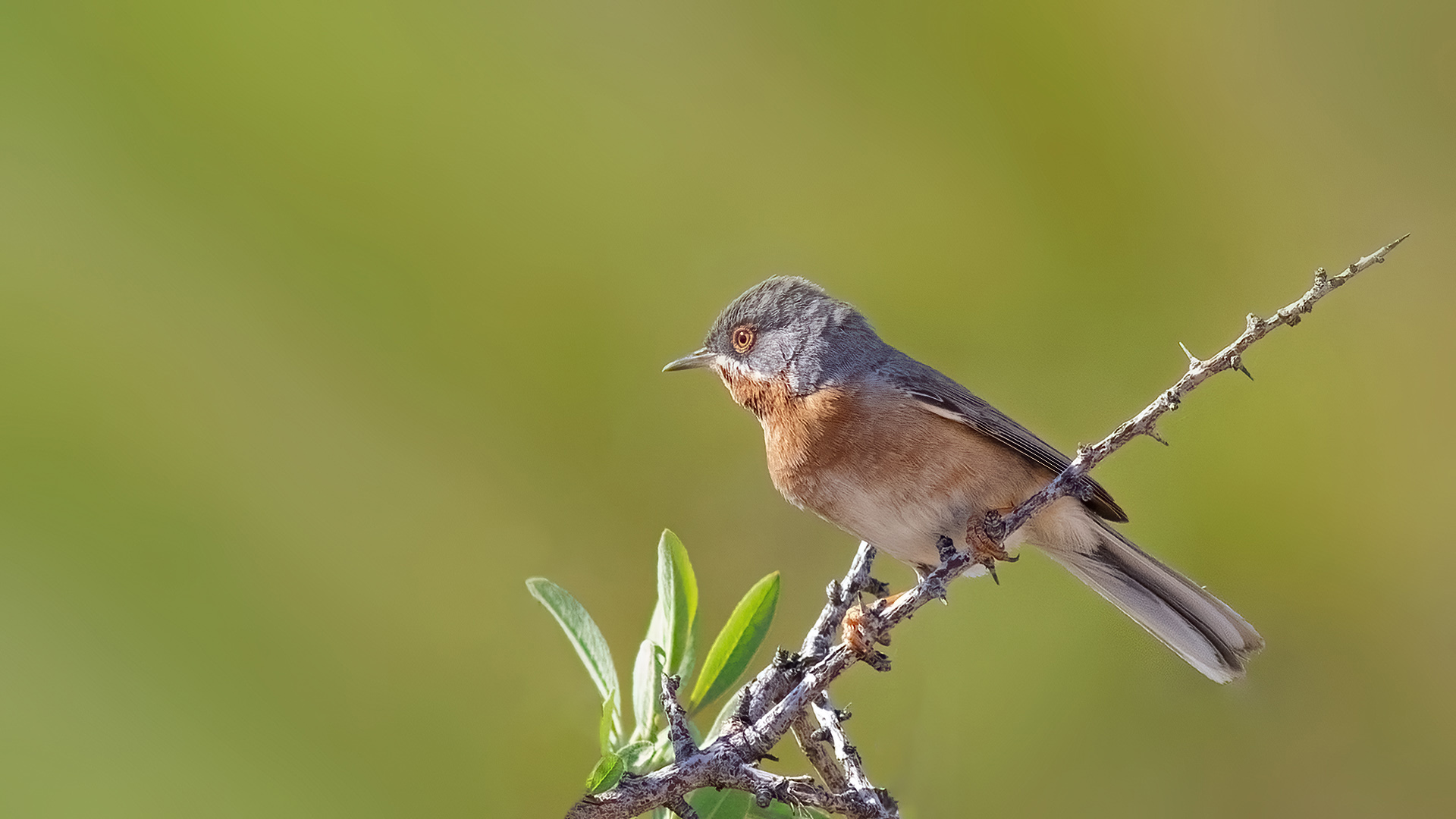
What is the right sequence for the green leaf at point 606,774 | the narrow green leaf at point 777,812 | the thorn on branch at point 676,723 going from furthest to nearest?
the narrow green leaf at point 777,812, the thorn on branch at point 676,723, the green leaf at point 606,774

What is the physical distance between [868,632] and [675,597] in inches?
16.6

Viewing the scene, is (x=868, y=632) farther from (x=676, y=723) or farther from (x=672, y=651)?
(x=676, y=723)

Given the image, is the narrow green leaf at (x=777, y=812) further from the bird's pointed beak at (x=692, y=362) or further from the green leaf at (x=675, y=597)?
the bird's pointed beak at (x=692, y=362)

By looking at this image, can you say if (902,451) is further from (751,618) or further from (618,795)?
(618,795)

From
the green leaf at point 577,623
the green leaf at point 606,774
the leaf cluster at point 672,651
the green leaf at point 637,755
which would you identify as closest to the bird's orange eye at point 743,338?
the leaf cluster at point 672,651

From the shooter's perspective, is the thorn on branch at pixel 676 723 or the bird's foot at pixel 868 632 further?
the bird's foot at pixel 868 632

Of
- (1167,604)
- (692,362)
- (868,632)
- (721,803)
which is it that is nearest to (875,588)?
(868,632)

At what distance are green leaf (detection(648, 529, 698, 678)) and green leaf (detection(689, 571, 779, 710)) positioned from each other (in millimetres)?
47

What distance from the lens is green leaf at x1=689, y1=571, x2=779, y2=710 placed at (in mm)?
1737

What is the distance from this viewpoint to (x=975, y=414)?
2605mm

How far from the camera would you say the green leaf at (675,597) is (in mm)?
1696

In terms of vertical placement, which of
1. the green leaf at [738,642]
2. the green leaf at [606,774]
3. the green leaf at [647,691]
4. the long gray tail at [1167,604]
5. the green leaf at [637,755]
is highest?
the long gray tail at [1167,604]

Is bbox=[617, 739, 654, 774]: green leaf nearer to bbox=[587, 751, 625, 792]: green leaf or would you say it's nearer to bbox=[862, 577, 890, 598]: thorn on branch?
bbox=[587, 751, 625, 792]: green leaf

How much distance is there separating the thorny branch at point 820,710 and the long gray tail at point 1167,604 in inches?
24.5
